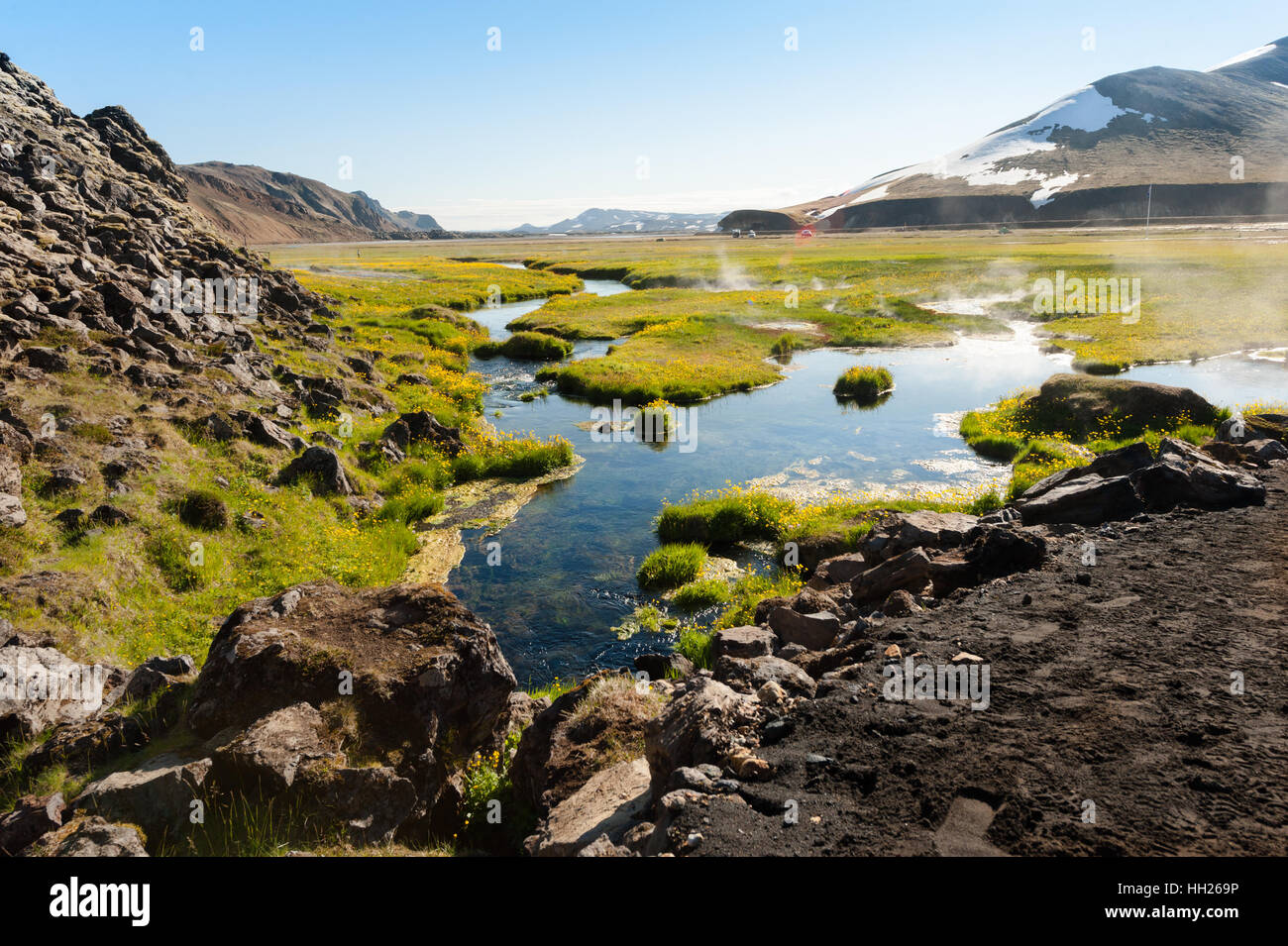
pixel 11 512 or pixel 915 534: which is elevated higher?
pixel 11 512

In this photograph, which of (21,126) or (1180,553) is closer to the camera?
(1180,553)

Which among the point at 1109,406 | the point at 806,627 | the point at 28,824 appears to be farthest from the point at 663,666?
the point at 1109,406

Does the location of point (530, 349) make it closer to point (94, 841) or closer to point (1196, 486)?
point (1196, 486)

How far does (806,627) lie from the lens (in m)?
13.0

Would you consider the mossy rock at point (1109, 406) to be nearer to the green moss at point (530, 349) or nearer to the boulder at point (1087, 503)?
the boulder at point (1087, 503)

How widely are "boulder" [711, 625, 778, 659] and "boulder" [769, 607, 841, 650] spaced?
39 centimetres

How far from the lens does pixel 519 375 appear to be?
4316cm

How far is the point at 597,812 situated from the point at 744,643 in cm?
535

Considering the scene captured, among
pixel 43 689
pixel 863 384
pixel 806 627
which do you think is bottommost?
pixel 806 627

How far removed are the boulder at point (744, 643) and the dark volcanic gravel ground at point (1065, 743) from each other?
1983 mm
